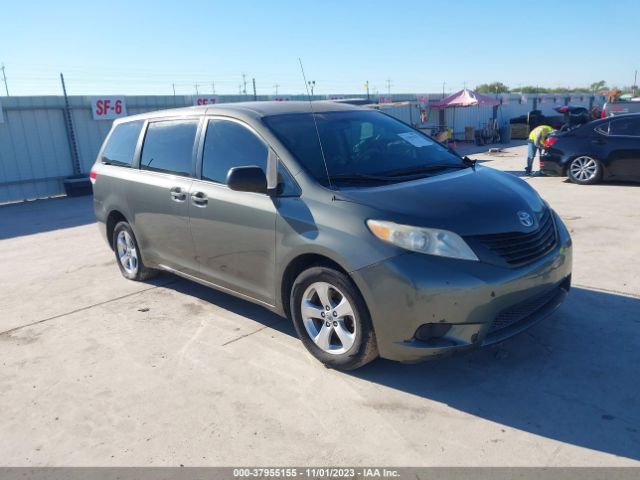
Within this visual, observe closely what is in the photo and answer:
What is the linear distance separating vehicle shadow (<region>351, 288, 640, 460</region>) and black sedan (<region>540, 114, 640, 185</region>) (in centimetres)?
683

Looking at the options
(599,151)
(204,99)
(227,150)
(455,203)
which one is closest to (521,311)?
(455,203)

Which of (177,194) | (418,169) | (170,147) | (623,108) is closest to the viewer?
(418,169)

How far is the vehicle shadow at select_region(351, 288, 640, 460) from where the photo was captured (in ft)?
9.44

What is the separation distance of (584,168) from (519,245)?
327 inches

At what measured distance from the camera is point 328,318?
139 inches

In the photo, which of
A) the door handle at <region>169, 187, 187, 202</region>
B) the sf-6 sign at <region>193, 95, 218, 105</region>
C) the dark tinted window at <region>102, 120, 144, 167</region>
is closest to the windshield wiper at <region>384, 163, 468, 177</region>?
the door handle at <region>169, 187, 187, 202</region>

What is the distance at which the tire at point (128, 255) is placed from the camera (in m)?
5.53

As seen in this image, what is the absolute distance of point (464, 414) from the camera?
3.06 m

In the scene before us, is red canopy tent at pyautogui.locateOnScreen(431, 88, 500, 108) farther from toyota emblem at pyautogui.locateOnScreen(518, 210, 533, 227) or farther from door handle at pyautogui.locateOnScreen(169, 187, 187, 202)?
toyota emblem at pyautogui.locateOnScreen(518, 210, 533, 227)

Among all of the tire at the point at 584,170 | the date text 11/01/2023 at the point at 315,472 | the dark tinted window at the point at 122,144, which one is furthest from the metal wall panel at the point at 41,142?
the date text 11/01/2023 at the point at 315,472

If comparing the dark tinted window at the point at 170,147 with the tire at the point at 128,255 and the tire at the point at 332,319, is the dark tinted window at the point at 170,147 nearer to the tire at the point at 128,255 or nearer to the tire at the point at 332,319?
the tire at the point at 128,255

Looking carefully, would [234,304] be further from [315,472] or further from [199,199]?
[315,472]

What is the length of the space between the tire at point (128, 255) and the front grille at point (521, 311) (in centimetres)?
368

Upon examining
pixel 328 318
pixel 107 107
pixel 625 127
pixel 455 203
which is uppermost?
pixel 107 107
